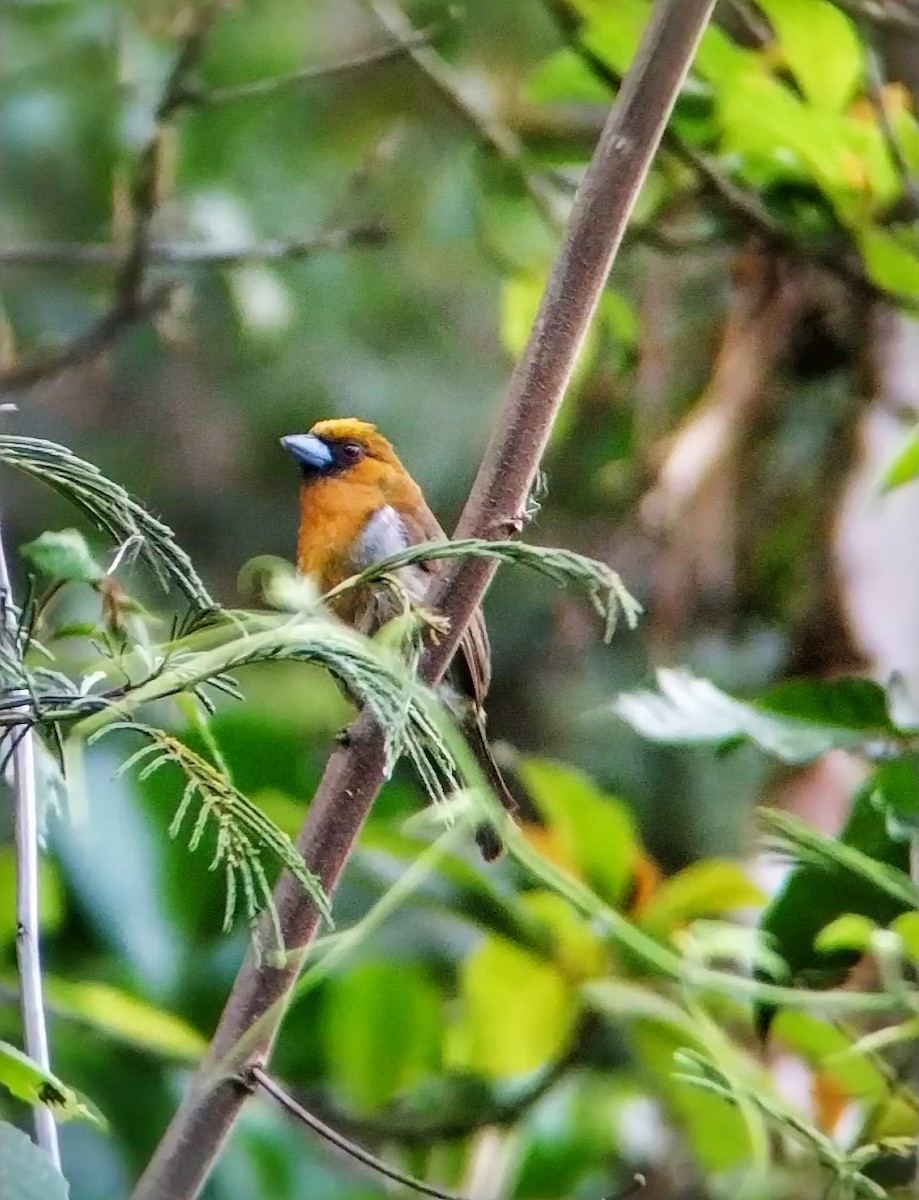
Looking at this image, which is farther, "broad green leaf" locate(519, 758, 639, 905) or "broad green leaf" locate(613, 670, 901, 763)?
"broad green leaf" locate(519, 758, 639, 905)

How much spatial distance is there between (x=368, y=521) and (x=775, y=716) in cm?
38

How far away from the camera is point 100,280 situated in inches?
75.3

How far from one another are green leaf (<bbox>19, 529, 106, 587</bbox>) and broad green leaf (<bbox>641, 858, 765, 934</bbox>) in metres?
0.77

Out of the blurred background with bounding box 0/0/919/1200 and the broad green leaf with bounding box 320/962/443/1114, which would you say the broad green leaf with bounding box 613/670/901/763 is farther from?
the broad green leaf with bounding box 320/962/443/1114

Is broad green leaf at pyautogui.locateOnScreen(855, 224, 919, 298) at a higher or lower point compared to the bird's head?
higher

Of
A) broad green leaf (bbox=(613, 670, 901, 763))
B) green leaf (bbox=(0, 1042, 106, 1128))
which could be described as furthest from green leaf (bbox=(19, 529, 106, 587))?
broad green leaf (bbox=(613, 670, 901, 763))

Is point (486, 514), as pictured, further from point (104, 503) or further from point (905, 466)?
point (905, 466)

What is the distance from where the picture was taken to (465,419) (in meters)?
1.96

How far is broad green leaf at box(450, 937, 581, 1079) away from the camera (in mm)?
1292

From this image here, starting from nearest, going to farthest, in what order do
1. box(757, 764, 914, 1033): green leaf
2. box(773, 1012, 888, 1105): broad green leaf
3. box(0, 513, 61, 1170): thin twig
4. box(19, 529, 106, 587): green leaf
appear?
box(19, 529, 106, 587): green leaf < box(0, 513, 61, 1170): thin twig < box(757, 764, 914, 1033): green leaf < box(773, 1012, 888, 1105): broad green leaf

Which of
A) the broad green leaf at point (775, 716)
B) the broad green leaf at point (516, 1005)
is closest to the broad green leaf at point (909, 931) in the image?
the broad green leaf at point (775, 716)

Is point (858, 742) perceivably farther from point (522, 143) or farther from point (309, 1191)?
point (522, 143)

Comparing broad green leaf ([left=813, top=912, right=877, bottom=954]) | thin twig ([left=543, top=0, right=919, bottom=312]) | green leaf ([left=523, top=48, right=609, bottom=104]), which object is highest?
green leaf ([left=523, top=48, right=609, bottom=104])

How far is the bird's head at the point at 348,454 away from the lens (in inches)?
47.5
